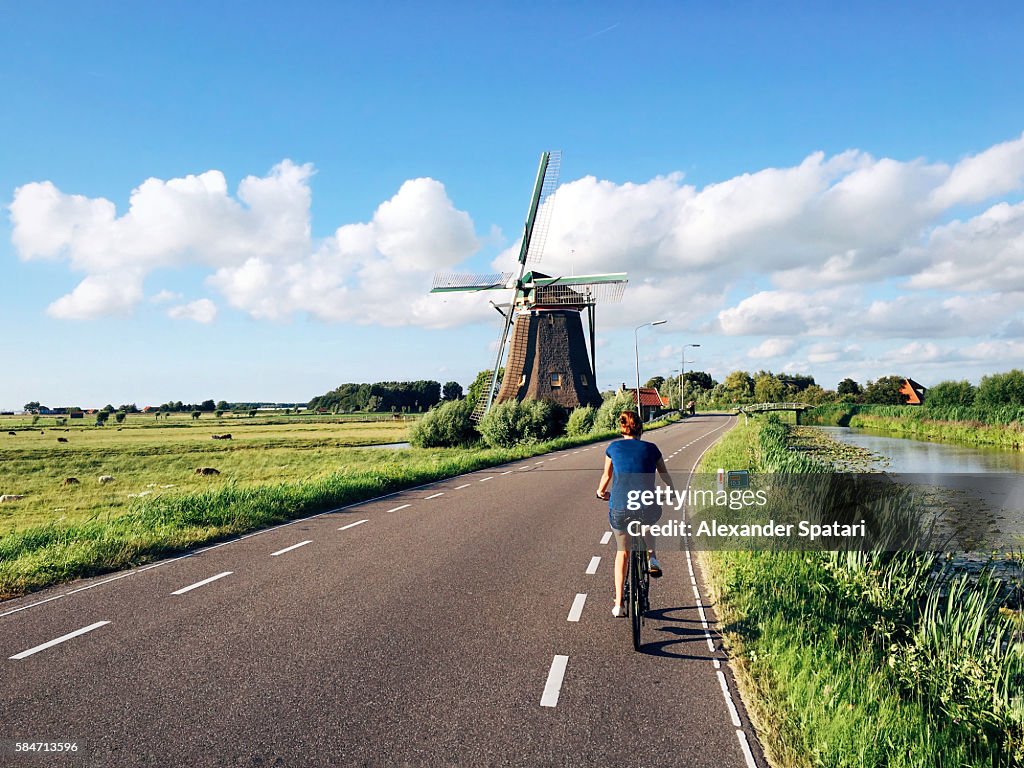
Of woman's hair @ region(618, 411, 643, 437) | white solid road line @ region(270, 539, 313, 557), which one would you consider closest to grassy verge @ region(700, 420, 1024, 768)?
woman's hair @ region(618, 411, 643, 437)

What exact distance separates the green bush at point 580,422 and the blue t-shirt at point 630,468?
4089 centimetres

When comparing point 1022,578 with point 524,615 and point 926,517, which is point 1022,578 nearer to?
point 926,517

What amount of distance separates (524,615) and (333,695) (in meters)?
2.34

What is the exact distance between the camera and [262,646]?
19.6ft

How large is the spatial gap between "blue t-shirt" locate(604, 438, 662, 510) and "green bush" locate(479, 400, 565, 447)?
39.0m

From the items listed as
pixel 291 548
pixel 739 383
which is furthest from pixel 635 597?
pixel 739 383

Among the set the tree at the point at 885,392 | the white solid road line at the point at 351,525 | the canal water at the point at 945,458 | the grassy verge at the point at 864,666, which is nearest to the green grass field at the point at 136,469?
the white solid road line at the point at 351,525

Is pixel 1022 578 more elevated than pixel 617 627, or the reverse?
pixel 617 627

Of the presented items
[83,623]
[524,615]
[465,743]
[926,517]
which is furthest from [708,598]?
[926,517]

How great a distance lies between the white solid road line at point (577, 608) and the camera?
673 cm

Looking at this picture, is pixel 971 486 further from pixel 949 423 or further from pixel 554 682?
pixel 949 423

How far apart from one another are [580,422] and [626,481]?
41869 mm

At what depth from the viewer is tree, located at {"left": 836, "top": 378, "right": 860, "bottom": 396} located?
12094 cm

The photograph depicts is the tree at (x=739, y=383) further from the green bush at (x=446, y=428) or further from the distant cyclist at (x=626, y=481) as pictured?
the distant cyclist at (x=626, y=481)
